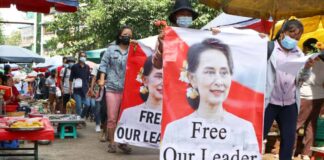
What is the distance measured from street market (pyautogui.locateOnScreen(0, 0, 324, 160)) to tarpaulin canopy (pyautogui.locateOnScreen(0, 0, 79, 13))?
2cm

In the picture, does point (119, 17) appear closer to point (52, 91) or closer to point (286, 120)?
point (52, 91)

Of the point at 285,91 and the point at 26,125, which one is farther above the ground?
the point at 285,91

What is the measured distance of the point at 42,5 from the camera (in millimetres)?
7723

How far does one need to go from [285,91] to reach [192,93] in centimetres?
125

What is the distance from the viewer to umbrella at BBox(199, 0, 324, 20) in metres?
6.97

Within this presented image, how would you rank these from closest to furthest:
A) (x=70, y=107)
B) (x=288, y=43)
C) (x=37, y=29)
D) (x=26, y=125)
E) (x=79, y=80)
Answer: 1. (x=288, y=43)
2. (x=26, y=125)
3. (x=79, y=80)
4. (x=70, y=107)
5. (x=37, y=29)

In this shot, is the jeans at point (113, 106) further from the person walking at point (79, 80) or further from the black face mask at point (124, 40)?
the person walking at point (79, 80)

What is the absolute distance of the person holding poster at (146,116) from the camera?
22.4 ft

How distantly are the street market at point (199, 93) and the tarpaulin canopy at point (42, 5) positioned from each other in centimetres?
2

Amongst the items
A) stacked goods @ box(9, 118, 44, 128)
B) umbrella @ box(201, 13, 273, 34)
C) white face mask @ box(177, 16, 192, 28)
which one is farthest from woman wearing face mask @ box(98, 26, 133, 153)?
umbrella @ box(201, 13, 273, 34)

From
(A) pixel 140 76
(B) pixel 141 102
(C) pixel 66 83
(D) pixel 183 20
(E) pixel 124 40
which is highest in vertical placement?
(D) pixel 183 20

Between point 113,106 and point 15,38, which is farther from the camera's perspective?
point 15,38

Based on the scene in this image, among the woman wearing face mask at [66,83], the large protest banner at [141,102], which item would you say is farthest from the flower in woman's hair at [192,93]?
the woman wearing face mask at [66,83]

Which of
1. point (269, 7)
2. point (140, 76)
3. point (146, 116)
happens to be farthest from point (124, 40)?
point (269, 7)
